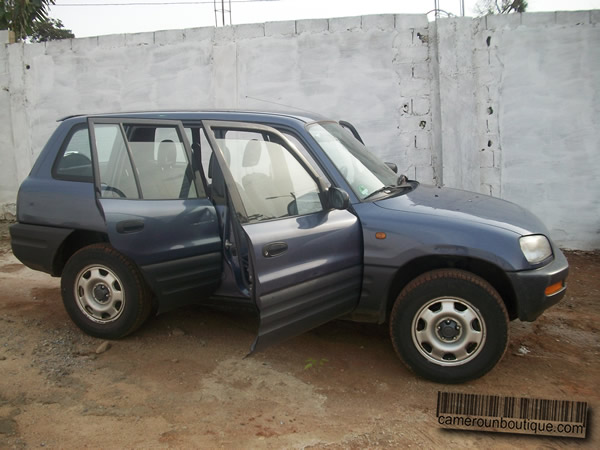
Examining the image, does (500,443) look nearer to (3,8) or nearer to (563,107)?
(563,107)

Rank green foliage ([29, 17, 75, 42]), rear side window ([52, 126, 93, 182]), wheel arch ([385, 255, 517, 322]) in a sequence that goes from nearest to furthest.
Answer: wheel arch ([385, 255, 517, 322]) < rear side window ([52, 126, 93, 182]) < green foliage ([29, 17, 75, 42])

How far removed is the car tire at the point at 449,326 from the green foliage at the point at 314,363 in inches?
24.5

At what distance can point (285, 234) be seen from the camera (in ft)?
11.6

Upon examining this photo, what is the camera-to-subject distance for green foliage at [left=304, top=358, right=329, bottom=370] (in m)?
4.05

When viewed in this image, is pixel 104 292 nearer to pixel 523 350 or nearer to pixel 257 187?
pixel 257 187

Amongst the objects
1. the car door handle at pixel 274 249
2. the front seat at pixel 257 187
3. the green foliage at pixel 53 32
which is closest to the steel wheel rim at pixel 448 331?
the car door handle at pixel 274 249

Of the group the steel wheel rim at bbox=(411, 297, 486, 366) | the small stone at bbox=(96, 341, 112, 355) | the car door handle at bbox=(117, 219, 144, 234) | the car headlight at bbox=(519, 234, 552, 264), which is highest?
the car door handle at bbox=(117, 219, 144, 234)

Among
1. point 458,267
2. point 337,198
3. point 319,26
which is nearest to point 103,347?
A: point 337,198

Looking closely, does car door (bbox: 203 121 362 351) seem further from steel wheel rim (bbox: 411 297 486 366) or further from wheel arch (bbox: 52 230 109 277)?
wheel arch (bbox: 52 230 109 277)

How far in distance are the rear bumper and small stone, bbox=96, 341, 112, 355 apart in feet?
2.50

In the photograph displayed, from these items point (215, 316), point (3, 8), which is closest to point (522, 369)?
point (215, 316)

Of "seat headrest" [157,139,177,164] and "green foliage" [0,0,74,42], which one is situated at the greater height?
"green foliage" [0,0,74,42]

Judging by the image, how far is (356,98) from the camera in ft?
26.2

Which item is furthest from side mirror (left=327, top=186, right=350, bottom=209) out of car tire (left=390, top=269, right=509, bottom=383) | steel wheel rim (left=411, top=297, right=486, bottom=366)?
steel wheel rim (left=411, top=297, right=486, bottom=366)
